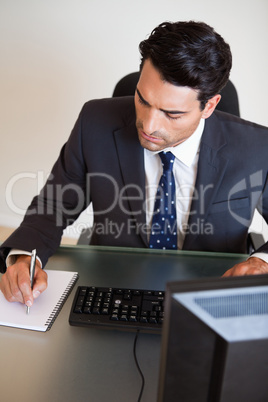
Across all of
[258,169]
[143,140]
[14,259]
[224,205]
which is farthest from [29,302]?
[258,169]

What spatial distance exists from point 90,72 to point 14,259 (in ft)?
5.19

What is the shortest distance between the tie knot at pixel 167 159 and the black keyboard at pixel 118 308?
1.71ft

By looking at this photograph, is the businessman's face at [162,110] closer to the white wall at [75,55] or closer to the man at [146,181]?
the man at [146,181]

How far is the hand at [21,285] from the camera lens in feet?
3.40

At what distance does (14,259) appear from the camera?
4.02 feet

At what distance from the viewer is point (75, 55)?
2463 millimetres

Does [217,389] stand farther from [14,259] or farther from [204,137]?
[204,137]

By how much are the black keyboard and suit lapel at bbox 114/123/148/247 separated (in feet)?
1.53

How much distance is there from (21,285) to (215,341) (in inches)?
25.0

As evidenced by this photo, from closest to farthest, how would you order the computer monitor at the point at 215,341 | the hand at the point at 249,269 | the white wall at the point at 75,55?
1. the computer monitor at the point at 215,341
2. the hand at the point at 249,269
3. the white wall at the point at 75,55

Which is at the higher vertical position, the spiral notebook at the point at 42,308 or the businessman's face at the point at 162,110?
the businessman's face at the point at 162,110

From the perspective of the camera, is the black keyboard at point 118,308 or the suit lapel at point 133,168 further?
the suit lapel at point 133,168

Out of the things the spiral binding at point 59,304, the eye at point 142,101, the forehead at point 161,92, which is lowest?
the spiral binding at point 59,304

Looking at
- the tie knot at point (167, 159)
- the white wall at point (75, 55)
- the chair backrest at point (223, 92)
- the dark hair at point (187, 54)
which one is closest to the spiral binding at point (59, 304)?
the tie knot at point (167, 159)
